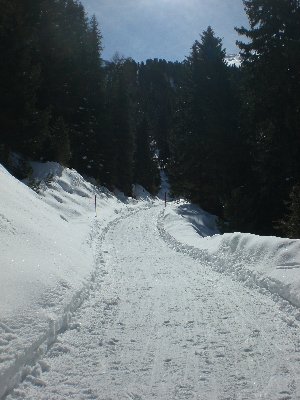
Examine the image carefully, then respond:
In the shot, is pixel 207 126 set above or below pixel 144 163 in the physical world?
below

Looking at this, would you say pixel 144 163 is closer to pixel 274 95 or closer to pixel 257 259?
pixel 274 95

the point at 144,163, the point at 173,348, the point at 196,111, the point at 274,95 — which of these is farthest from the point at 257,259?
the point at 144,163

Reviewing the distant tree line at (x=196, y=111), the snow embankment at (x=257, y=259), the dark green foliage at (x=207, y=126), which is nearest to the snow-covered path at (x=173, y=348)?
the snow embankment at (x=257, y=259)

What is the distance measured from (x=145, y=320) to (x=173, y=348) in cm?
144

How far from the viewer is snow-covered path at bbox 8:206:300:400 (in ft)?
15.1

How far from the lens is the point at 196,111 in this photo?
101ft

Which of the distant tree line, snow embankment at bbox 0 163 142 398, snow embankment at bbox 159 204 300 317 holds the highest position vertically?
the distant tree line

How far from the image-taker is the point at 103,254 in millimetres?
15273

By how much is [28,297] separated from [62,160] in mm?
22018

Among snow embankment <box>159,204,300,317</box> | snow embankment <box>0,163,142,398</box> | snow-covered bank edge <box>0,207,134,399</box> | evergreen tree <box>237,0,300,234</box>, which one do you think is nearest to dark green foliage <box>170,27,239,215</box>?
evergreen tree <box>237,0,300,234</box>

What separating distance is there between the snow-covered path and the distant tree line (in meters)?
6.72

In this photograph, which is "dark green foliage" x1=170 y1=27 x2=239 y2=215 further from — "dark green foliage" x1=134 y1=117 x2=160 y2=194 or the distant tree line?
"dark green foliage" x1=134 y1=117 x2=160 y2=194

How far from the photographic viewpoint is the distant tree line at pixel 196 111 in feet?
65.7

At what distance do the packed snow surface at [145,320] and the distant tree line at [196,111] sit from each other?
4.78 meters
